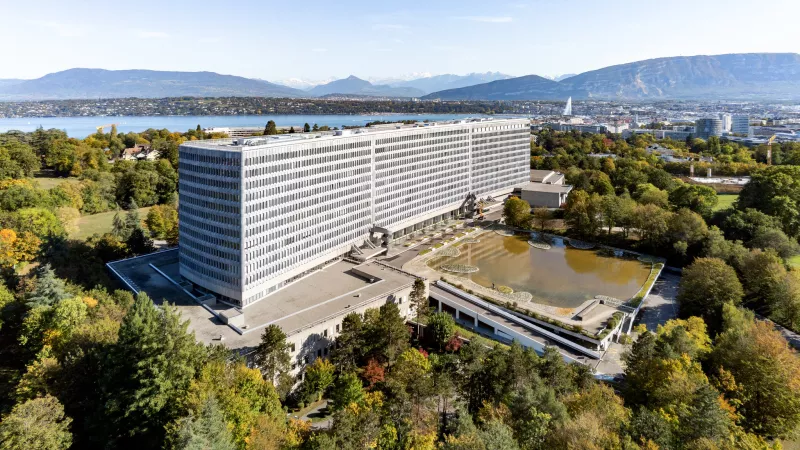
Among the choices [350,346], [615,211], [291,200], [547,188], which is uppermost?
[291,200]

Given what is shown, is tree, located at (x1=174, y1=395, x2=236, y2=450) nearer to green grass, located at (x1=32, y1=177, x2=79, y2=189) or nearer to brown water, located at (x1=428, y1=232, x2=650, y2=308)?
brown water, located at (x1=428, y1=232, x2=650, y2=308)

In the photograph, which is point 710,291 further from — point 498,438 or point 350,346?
point 350,346

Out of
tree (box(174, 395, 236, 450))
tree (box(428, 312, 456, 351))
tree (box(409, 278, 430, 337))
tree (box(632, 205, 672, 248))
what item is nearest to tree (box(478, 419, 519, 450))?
tree (box(174, 395, 236, 450))

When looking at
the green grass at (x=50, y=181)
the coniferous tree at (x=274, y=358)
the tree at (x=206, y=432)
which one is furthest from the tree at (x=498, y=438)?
the green grass at (x=50, y=181)

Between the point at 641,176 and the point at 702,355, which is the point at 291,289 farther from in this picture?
the point at 641,176

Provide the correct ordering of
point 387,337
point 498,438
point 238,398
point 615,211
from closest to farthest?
1. point 498,438
2. point 238,398
3. point 387,337
4. point 615,211

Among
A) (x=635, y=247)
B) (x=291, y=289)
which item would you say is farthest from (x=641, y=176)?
(x=291, y=289)

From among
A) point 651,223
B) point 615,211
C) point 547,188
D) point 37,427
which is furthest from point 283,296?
point 547,188
